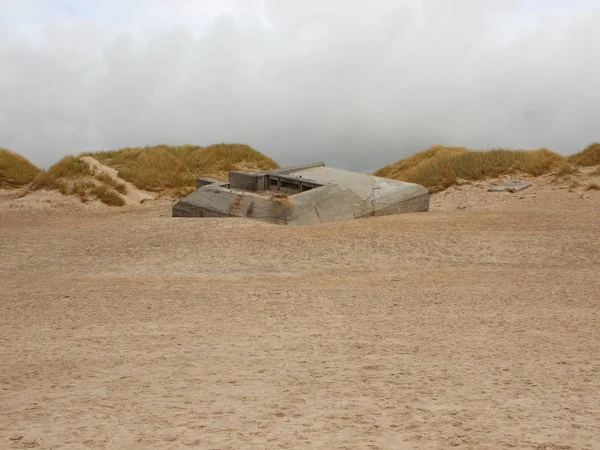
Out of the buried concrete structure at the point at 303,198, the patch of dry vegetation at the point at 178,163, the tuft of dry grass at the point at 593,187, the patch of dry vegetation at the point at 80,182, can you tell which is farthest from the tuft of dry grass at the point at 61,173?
the tuft of dry grass at the point at 593,187

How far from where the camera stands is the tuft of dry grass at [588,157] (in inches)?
659

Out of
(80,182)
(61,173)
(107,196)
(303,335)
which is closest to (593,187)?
(107,196)

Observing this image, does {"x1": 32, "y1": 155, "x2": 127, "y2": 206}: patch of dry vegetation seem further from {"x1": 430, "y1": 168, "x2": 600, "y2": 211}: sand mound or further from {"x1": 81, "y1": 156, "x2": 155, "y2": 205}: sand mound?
{"x1": 430, "y1": 168, "x2": 600, "y2": 211}: sand mound

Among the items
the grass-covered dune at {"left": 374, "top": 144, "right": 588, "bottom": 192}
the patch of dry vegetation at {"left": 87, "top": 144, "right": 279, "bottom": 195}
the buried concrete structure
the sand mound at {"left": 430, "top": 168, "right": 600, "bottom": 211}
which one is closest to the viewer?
the buried concrete structure

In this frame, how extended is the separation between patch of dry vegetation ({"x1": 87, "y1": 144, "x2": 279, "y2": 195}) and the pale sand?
6275mm

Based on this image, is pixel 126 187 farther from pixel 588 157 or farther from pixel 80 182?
pixel 588 157

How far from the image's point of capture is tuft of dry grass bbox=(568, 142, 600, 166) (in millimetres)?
16750

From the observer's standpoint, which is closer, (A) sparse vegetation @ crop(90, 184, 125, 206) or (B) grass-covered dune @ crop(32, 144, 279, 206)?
(A) sparse vegetation @ crop(90, 184, 125, 206)

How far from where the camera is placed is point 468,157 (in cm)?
1805

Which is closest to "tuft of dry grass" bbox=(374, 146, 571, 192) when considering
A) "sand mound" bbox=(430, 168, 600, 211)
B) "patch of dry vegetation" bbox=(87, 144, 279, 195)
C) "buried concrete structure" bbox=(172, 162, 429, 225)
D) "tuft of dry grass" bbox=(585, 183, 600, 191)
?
"sand mound" bbox=(430, 168, 600, 211)

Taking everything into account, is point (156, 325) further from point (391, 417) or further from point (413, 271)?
point (413, 271)

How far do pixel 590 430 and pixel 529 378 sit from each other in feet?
3.16

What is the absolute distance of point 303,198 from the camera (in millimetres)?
12672

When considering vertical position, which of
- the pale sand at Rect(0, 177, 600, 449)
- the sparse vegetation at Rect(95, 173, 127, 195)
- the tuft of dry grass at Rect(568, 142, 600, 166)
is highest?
the tuft of dry grass at Rect(568, 142, 600, 166)
